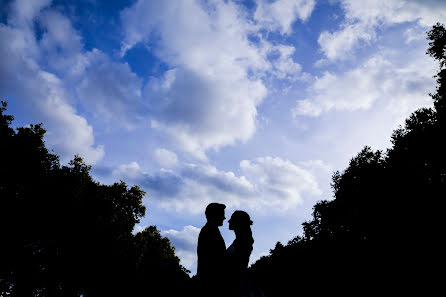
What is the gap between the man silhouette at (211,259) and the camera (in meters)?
3.39

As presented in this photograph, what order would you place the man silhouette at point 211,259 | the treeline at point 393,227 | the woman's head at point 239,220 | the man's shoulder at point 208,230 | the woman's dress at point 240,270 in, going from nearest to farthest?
the man silhouette at point 211,259 → the woman's dress at point 240,270 → the man's shoulder at point 208,230 → the woman's head at point 239,220 → the treeline at point 393,227

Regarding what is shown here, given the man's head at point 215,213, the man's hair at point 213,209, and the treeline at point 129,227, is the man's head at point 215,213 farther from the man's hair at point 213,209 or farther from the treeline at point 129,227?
the treeline at point 129,227

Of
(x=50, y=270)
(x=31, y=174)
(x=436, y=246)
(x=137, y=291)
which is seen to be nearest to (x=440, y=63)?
(x=436, y=246)

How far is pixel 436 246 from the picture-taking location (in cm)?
1928

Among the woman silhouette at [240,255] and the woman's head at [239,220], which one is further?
the woman's head at [239,220]

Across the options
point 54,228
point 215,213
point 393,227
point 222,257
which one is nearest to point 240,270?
point 222,257

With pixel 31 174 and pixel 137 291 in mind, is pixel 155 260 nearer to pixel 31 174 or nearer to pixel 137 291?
pixel 137 291

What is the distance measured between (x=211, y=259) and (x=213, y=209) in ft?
2.76

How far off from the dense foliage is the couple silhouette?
2377cm

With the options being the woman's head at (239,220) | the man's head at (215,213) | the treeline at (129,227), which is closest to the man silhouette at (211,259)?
the man's head at (215,213)

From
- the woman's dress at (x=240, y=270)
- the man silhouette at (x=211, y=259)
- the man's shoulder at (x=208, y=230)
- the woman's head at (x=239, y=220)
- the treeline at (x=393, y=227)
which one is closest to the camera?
the man silhouette at (x=211, y=259)

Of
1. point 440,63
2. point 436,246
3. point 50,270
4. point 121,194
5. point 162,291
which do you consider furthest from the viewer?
point 162,291

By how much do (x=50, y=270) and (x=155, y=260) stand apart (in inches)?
705

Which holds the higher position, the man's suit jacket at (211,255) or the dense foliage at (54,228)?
the dense foliage at (54,228)
